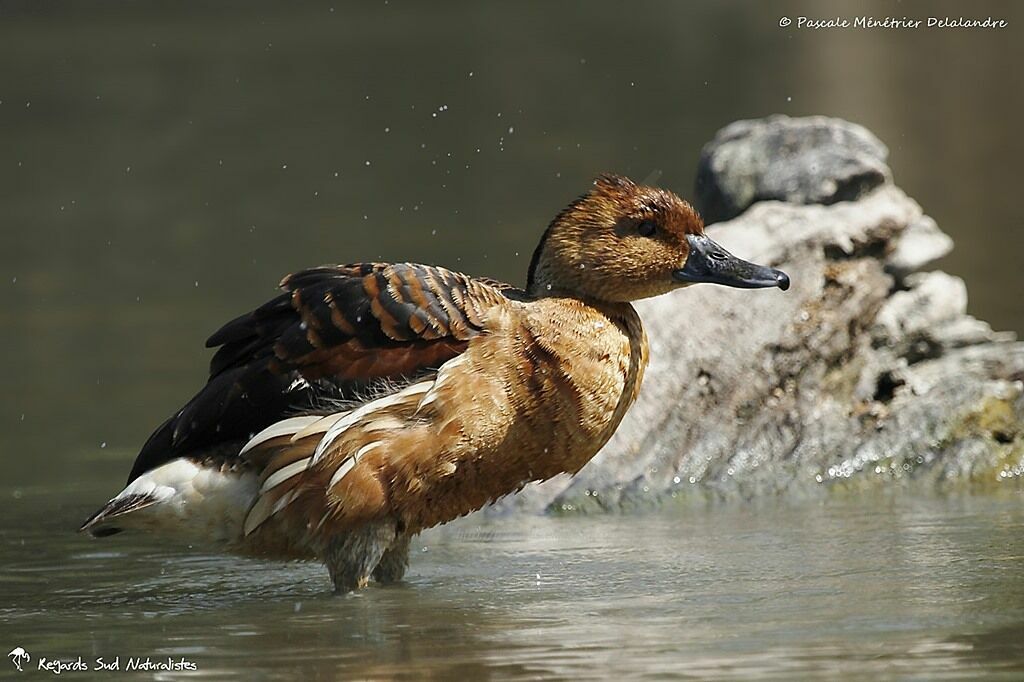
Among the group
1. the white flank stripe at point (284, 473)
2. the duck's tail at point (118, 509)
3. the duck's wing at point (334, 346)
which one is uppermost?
the duck's wing at point (334, 346)

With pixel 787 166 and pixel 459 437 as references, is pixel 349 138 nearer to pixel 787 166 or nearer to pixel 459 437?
pixel 787 166

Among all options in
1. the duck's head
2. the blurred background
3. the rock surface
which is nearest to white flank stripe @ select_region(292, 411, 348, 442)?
the duck's head

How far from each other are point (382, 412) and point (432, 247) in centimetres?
955

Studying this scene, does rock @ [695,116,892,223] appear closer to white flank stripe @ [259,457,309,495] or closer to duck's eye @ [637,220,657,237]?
duck's eye @ [637,220,657,237]

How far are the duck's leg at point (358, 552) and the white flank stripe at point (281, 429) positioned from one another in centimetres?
42

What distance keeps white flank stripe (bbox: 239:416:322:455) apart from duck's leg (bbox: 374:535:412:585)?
1.98 feet

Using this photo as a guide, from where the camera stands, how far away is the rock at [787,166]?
9.72 meters

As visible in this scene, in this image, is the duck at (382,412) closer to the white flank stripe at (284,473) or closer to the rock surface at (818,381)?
the white flank stripe at (284,473)

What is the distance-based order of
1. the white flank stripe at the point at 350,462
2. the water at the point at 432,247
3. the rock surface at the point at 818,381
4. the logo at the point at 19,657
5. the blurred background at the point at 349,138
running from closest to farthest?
the logo at the point at 19,657
the water at the point at 432,247
the white flank stripe at the point at 350,462
the rock surface at the point at 818,381
the blurred background at the point at 349,138

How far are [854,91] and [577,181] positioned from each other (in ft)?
18.4

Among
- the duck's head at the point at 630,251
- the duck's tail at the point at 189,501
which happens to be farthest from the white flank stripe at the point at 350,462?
the duck's head at the point at 630,251

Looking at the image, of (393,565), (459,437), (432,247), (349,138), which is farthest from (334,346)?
(349,138)

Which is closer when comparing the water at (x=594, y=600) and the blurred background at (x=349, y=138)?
the water at (x=594, y=600)

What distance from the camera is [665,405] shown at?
860 cm
